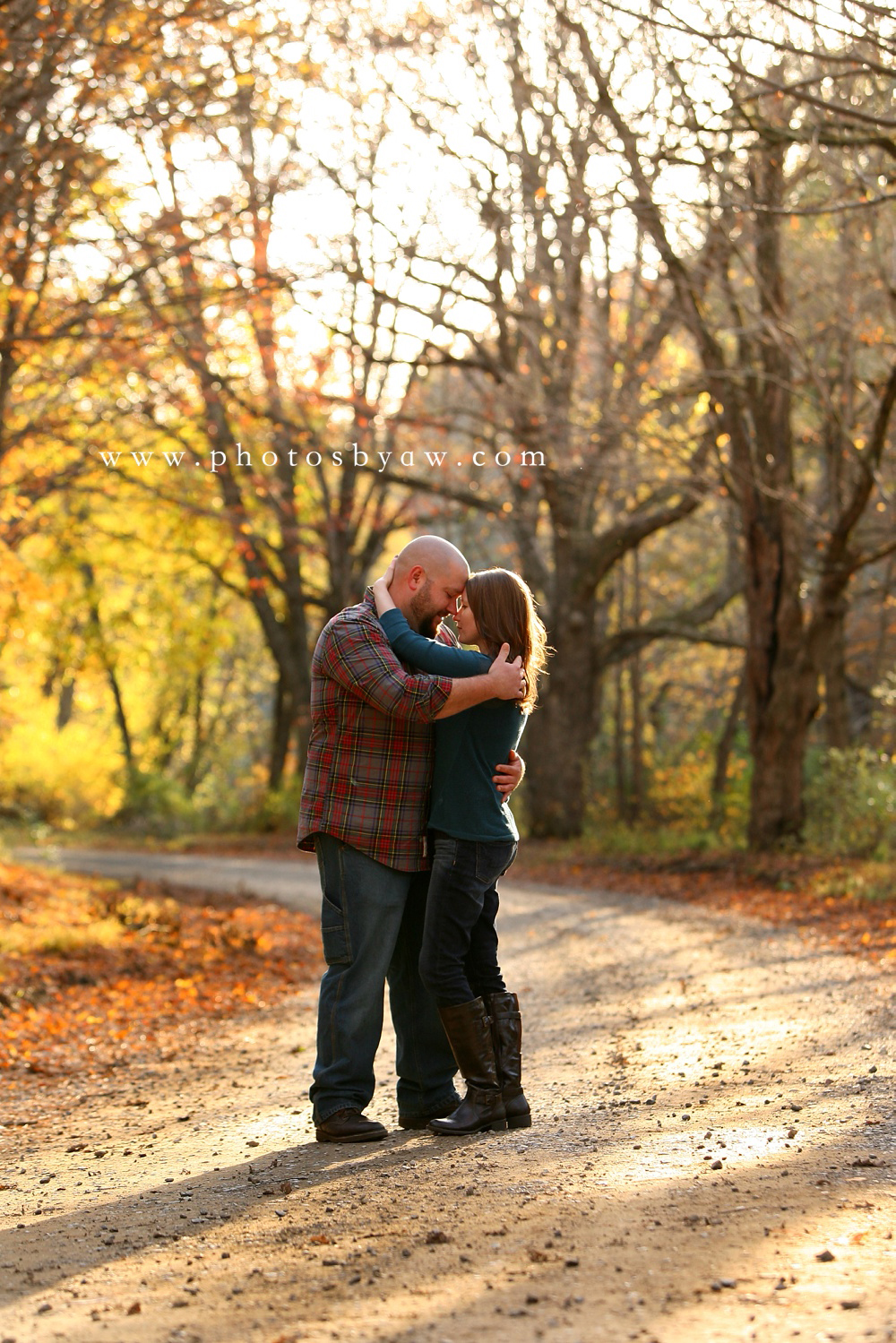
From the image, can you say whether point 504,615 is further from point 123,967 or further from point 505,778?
point 123,967

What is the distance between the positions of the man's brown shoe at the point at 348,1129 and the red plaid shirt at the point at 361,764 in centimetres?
91

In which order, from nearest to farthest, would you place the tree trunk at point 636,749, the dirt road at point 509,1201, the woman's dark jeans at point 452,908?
1. the dirt road at point 509,1201
2. the woman's dark jeans at point 452,908
3. the tree trunk at point 636,749

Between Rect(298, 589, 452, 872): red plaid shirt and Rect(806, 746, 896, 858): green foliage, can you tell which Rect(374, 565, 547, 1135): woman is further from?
Rect(806, 746, 896, 858): green foliage

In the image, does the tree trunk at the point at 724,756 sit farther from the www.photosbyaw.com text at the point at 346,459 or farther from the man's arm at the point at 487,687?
the man's arm at the point at 487,687

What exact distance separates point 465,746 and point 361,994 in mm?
985

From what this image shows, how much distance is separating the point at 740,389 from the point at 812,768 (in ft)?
19.6

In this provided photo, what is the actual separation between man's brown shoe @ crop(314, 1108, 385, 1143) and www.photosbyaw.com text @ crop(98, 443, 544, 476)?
1271 centimetres

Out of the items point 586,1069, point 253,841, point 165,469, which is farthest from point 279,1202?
point 253,841

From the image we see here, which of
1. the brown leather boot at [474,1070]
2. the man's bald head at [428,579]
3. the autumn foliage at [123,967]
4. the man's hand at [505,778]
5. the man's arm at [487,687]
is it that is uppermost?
the man's bald head at [428,579]

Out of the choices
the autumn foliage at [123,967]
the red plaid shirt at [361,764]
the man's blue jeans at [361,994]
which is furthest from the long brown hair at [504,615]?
the autumn foliage at [123,967]

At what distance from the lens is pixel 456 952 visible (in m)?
5.06

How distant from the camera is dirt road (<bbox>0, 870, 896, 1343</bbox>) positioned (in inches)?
123

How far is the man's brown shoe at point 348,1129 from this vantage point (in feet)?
16.5

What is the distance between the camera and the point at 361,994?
16.8 feet
